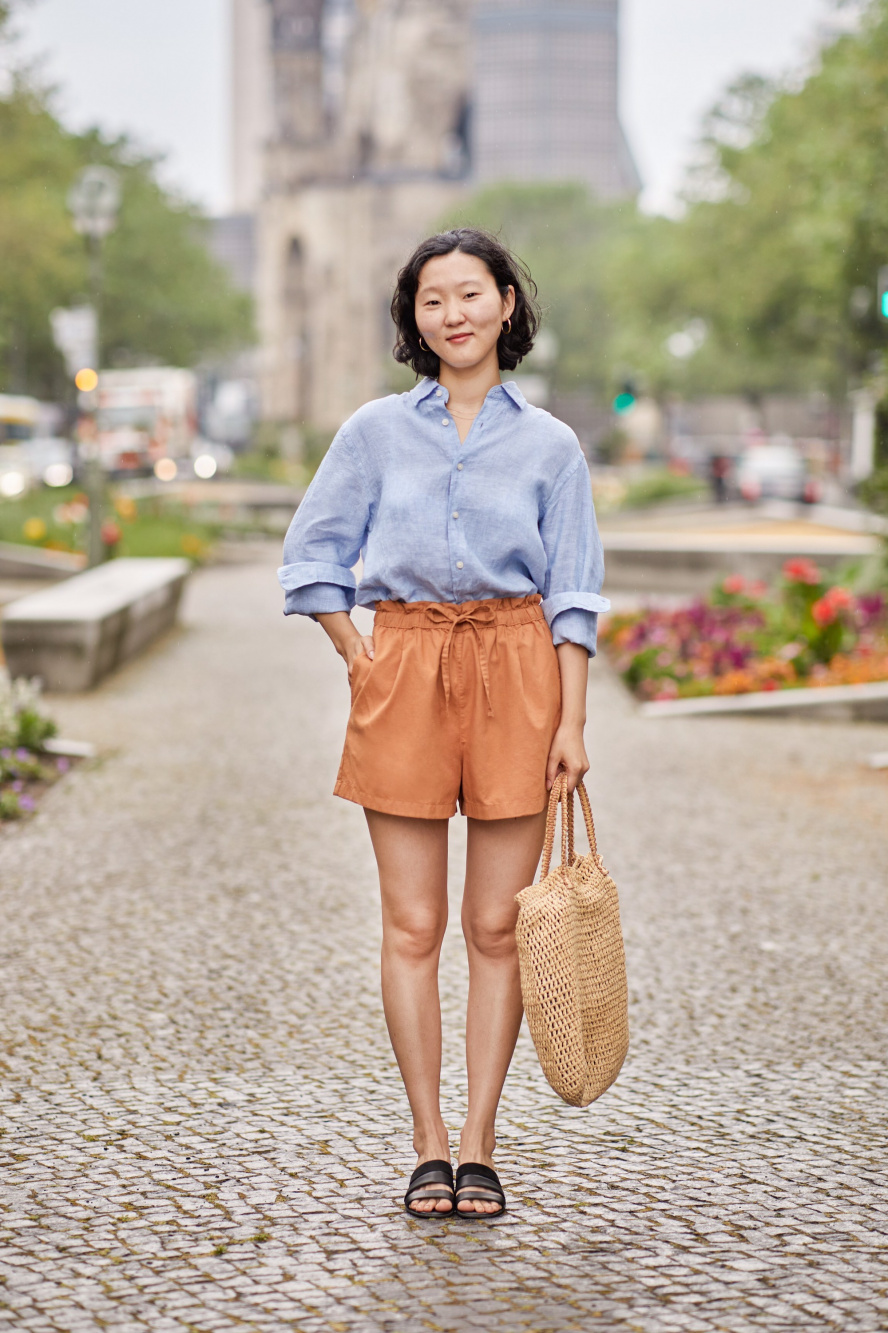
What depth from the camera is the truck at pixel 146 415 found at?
4980 cm

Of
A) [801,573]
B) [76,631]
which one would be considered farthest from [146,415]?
[801,573]

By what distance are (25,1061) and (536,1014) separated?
69.0 inches

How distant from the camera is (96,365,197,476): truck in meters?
49.8

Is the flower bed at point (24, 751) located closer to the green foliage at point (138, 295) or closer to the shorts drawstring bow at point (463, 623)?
the shorts drawstring bow at point (463, 623)

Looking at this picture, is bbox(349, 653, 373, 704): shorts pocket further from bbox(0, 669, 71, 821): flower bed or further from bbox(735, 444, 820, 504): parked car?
bbox(735, 444, 820, 504): parked car

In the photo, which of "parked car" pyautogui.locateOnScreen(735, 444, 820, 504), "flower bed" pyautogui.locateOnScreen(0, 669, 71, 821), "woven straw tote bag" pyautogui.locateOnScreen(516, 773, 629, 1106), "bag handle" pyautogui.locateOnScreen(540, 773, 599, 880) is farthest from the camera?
"parked car" pyautogui.locateOnScreen(735, 444, 820, 504)

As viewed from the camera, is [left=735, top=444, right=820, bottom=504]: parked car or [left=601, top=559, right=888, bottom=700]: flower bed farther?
[left=735, top=444, right=820, bottom=504]: parked car

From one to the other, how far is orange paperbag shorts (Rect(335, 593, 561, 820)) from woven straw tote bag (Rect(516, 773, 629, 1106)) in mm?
121

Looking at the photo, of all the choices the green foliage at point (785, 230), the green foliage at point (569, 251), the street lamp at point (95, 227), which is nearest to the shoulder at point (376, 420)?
the street lamp at point (95, 227)

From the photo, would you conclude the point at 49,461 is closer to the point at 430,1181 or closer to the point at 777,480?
the point at 777,480

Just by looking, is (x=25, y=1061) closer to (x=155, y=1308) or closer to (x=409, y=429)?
(x=155, y=1308)

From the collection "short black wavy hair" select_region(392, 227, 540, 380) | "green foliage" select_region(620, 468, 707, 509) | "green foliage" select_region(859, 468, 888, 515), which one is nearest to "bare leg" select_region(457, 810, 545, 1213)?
"short black wavy hair" select_region(392, 227, 540, 380)

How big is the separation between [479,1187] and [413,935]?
502mm

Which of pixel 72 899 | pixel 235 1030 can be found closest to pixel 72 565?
pixel 72 899
